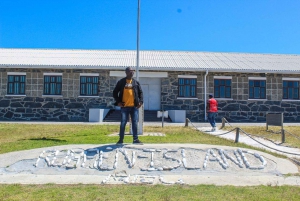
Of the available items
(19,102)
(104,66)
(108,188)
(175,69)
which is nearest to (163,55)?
(175,69)

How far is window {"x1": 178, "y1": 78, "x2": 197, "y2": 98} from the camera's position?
1970cm

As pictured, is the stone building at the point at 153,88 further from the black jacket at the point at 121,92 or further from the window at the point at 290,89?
the black jacket at the point at 121,92

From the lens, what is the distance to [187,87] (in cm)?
1972

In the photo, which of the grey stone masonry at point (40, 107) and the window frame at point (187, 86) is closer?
the grey stone masonry at point (40, 107)

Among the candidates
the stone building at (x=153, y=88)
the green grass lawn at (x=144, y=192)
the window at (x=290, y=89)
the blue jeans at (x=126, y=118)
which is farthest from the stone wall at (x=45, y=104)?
the green grass lawn at (x=144, y=192)

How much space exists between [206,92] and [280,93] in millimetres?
4969

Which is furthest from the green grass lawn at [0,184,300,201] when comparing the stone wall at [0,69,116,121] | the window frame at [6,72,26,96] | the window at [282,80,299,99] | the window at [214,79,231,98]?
the window at [282,80,299,99]

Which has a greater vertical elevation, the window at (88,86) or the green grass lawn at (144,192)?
the window at (88,86)

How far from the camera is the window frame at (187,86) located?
775 inches

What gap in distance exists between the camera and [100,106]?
63.3 ft

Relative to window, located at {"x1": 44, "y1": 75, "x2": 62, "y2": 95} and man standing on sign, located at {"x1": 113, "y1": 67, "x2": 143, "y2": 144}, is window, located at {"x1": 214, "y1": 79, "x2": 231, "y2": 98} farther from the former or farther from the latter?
man standing on sign, located at {"x1": 113, "y1": 67, "x2": 143, "y2": 144}

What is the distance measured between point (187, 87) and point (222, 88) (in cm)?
231

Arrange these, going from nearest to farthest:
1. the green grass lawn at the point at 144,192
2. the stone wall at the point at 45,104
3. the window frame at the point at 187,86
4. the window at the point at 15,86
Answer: the green grass lawn at the point at 144,192, the stone wall at the point at 45,104, the window at the point at 15,86, the window frame at the point at 187,86

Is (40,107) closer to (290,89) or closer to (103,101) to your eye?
(103,101)
